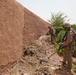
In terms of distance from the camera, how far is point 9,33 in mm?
5637

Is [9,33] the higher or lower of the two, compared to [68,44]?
higher

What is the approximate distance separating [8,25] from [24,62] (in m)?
1.65

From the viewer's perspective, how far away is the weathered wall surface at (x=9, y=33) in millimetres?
5207

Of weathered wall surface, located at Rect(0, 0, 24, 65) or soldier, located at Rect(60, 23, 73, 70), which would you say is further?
soldier, located at Rect(60, 23, 73, 70)

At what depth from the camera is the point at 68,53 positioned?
641 centimetres

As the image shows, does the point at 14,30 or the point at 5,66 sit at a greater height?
the point at 14,30

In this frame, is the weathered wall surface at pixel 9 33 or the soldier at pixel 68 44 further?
the soldier at pixel 68 44

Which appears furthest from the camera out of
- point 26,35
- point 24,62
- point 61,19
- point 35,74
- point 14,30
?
point 61,19

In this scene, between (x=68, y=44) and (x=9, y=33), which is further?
(x=68, y=44)

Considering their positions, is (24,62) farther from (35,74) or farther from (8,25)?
(8,25)

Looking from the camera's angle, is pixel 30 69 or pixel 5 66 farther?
pixel 30 69

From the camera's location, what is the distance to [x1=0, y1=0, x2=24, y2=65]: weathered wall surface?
521 cm

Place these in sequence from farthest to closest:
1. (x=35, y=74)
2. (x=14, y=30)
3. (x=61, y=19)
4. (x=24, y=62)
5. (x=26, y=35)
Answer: (x=61, y=19) → (x=26, y=35) → (x=24, y=62) → (x=14, y=30) → (x=35, y=74)

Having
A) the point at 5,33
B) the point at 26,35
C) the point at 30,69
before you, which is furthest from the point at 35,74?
the point at 26,35
